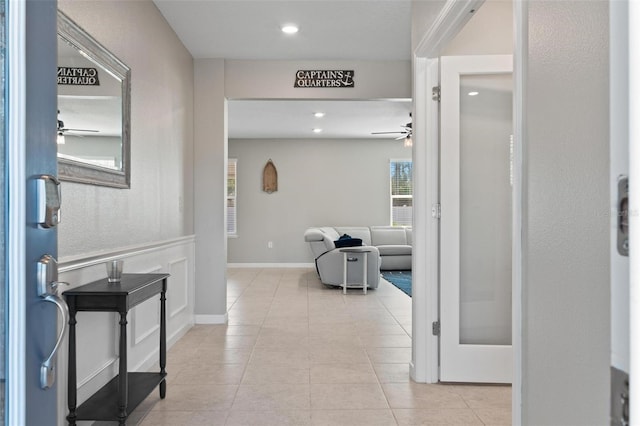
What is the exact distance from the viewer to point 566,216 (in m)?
1.20

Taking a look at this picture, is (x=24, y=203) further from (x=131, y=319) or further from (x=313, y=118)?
(x=313, y=118)

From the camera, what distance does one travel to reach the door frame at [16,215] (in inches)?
27.5

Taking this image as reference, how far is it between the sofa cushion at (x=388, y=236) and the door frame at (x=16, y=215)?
8416 millimetres

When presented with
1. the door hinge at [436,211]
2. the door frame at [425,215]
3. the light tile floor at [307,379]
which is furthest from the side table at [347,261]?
the door hinge at [436,211]

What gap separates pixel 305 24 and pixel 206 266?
2.47 metres

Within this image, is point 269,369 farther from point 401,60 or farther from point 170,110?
point 401,60

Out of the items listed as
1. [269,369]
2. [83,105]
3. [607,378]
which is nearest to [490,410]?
[269,369]

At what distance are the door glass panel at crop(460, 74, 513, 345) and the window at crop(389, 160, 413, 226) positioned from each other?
6673 millimetres

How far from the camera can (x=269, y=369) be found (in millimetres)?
3273

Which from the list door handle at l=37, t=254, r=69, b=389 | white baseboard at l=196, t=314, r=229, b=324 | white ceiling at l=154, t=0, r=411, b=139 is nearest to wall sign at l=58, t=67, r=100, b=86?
white ceiling at l=154, t=0, r=411, b=139

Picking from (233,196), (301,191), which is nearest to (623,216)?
→ (301,191)

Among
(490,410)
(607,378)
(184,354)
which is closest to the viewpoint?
(607,378)

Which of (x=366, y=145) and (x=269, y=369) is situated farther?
(x=366, y=145)

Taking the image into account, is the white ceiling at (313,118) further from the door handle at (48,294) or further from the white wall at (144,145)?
the door handle at (48,294)
